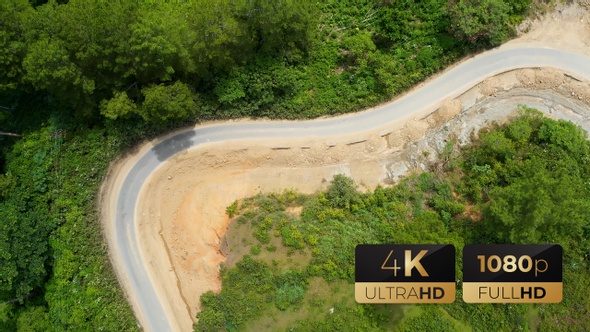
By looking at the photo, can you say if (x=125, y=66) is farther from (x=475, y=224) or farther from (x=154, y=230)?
(x=475, y=224)

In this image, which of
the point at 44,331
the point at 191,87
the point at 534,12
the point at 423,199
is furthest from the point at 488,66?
the point at 44,331

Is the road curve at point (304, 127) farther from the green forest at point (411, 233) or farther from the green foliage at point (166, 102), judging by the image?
the green forest at point (411, 233)

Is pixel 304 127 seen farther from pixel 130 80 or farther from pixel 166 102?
pixel 130 80

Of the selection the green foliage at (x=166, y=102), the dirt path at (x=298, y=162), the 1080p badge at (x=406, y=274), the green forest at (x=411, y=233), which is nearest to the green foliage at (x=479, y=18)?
the dirt path at (x=298, y=162)

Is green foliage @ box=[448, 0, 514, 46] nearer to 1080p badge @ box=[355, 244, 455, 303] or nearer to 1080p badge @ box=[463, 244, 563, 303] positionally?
1080p badge @ box=[463, 244, 563, 303]

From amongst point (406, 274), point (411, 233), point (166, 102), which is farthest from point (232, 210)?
point (406, 274)

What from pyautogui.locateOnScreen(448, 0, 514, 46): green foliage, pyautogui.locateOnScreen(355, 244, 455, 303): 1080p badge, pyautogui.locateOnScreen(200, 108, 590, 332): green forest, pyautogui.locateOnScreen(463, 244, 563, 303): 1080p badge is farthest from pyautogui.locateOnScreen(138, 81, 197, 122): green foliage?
pyautogui.locateOnScreen(463, 244, 563, 303): 1080p badge
